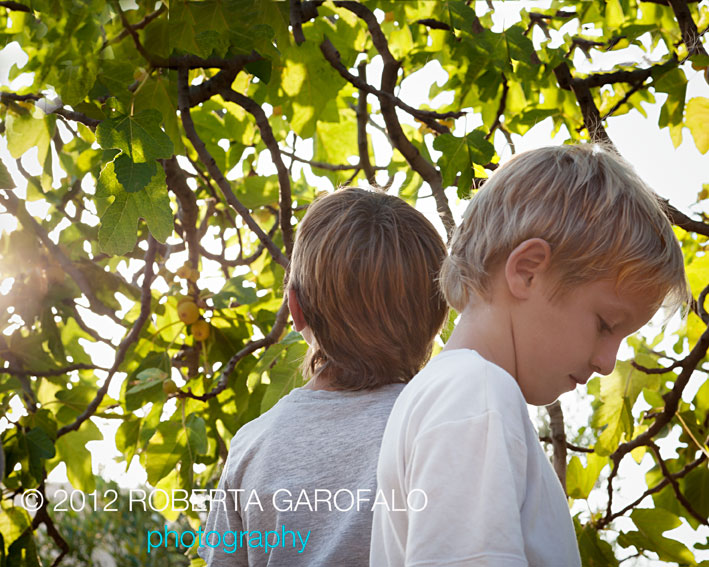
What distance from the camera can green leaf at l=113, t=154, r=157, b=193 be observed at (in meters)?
1.37

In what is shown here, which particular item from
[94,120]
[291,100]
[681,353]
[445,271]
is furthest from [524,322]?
[681,353]

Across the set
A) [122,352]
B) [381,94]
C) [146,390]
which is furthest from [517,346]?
[122,352]

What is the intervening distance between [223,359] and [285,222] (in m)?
0.48

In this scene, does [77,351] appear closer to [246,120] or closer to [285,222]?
[246,120]

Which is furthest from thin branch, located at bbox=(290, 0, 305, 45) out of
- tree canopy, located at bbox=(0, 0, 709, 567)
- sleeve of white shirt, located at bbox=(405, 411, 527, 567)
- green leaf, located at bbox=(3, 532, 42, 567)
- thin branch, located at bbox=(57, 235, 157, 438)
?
green leaf, located at bbox=(3, 532, 42, 567)

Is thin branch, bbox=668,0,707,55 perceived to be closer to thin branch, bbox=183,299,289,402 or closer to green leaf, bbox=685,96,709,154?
green leaf, bbox=685,96,709,154

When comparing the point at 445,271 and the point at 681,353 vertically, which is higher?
the point at 445,271

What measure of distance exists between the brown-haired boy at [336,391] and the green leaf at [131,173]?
0.91 ft

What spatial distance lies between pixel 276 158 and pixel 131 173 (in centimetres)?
53

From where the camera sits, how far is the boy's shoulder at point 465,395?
755 millimetres

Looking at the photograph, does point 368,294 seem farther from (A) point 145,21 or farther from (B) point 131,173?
(A) point 145,21

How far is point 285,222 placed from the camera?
188 centimetres

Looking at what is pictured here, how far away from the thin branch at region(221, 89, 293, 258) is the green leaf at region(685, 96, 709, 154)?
37.9 inches

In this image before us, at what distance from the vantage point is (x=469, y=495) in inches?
28.3
